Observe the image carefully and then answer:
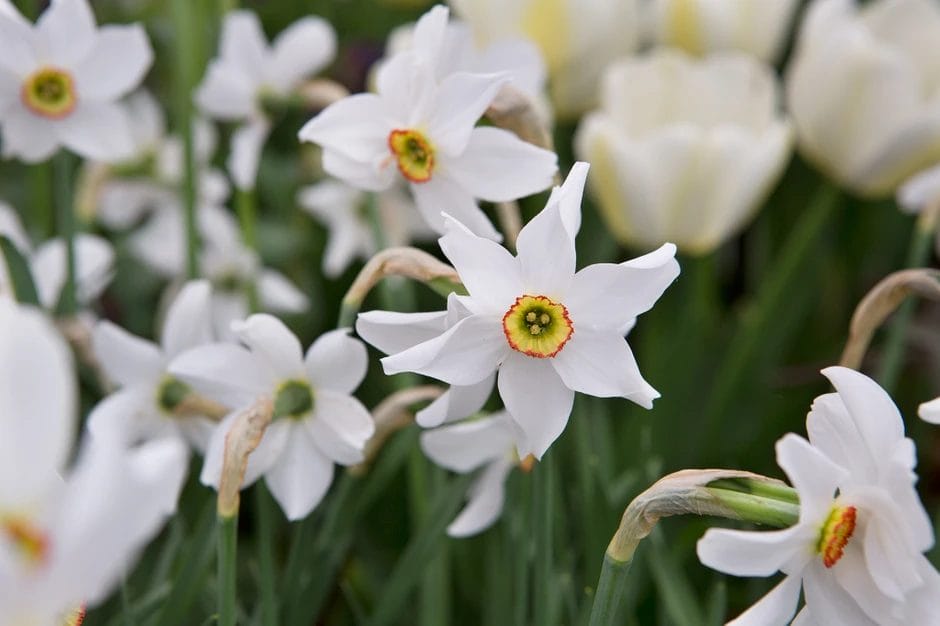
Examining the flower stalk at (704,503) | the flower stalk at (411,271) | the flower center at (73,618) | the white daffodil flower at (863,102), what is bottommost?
the white daffodil flower at (863,102)

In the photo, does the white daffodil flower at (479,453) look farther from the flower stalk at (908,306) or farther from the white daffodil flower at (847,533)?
the flower stalk at (908,306)

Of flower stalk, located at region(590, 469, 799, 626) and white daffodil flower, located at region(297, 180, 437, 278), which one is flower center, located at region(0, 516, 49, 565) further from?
white daffodil flower, located at region(297, 180, 437, 278)

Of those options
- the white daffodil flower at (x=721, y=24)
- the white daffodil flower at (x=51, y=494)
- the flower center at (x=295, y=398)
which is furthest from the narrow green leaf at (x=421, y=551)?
the white daffodil flower at (x=721, y=24)

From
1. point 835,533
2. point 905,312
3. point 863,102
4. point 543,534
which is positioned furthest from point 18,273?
point 863,102

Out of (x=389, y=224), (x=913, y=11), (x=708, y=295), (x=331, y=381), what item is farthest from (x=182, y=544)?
(x=913, y=11)

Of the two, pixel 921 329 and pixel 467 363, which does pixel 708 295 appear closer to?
pixel 921 329

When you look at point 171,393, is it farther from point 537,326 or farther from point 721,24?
point 721,24
